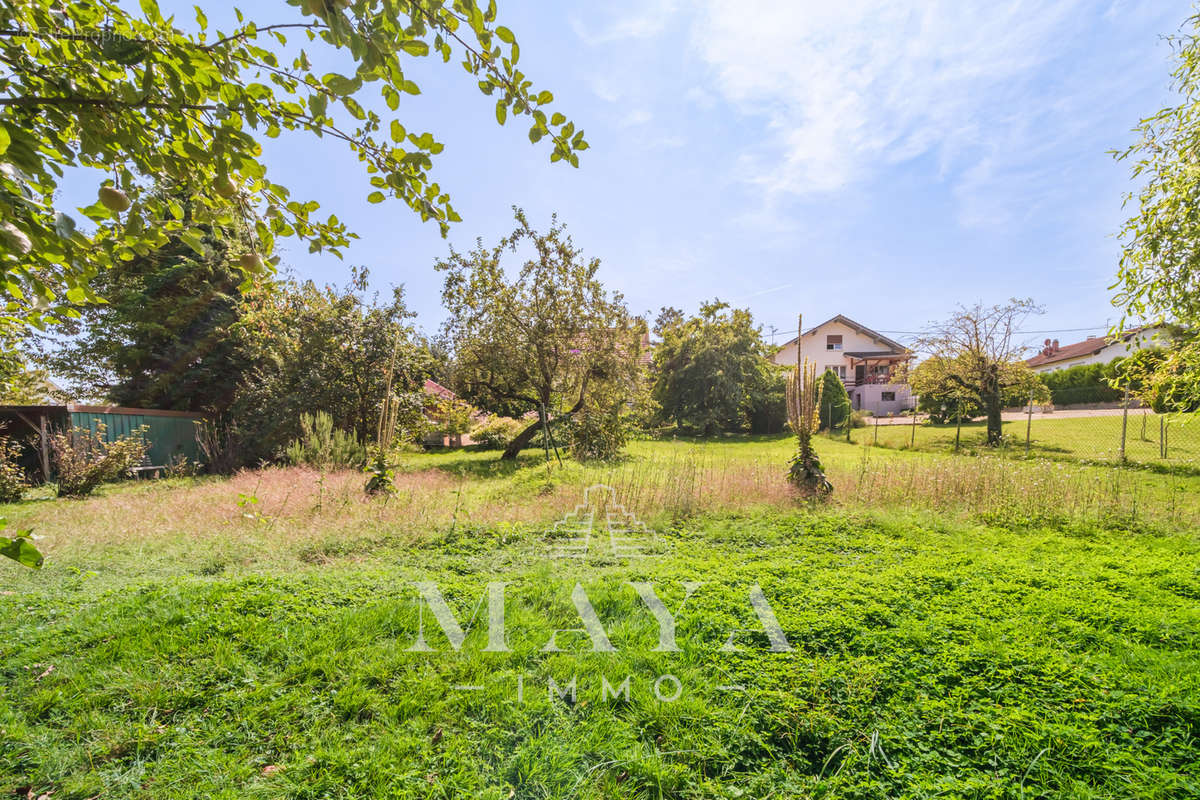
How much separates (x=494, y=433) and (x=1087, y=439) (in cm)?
1744

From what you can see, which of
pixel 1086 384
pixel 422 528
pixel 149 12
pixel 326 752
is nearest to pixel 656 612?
pixel 326 752

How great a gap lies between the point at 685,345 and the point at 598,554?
1718cm

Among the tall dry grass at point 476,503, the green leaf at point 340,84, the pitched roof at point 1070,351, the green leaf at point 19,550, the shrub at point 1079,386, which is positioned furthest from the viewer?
the pitched roof at point 1070,351

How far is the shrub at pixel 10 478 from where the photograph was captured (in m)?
7.52

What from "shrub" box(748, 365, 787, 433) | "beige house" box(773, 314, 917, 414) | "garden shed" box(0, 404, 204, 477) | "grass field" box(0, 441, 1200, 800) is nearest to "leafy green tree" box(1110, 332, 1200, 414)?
"grass field" box(0, 441, 1200, 800)

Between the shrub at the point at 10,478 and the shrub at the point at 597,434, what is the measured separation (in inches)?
381

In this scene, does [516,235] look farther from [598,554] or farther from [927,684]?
[927,684]

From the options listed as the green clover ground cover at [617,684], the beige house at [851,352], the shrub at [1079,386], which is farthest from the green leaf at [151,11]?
the beige house at [851,352]

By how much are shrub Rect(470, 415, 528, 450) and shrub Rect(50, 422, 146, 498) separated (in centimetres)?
895

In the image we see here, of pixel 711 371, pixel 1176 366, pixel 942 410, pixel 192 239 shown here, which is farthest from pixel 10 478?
pixel 942 410

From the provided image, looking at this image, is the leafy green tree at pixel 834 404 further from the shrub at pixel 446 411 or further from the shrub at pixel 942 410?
the shrub at pixel 446 411

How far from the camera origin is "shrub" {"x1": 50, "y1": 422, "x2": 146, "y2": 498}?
26.4 feet

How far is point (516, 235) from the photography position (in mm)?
11469

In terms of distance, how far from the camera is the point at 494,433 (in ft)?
55.2
